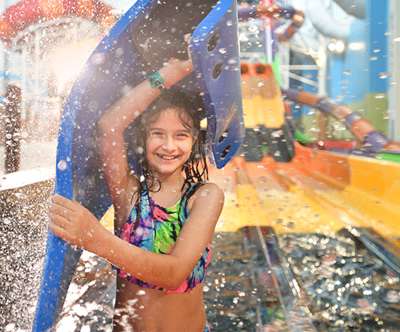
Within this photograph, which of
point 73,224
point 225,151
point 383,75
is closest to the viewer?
point 73,224

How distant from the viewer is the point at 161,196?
1.00 m

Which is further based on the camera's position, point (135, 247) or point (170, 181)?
point (170, 181)

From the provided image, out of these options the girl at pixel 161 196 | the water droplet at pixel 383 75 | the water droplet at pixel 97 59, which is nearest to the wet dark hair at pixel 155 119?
the girl at pixel 161 196

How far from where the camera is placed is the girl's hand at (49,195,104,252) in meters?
0.86

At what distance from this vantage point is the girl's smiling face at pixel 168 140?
3.23 feet

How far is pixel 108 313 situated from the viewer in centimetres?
Result: 179

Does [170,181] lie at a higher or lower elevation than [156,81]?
lower

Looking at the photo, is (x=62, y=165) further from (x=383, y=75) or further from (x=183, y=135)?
(x=383, y=75)

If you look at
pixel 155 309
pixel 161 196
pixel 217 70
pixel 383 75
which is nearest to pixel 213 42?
pixel 217 70

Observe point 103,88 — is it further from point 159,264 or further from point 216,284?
point 216,284

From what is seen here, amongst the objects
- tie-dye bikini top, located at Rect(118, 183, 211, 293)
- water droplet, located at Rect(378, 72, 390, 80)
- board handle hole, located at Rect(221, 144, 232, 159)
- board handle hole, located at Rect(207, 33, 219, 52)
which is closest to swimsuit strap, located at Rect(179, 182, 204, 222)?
tie-dye bikini top, located at Rect(118, 183, 211, 293)

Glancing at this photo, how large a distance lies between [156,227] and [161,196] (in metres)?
0.06

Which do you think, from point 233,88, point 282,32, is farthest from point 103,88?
point 282,32

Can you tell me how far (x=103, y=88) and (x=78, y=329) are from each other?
88 centimetres
